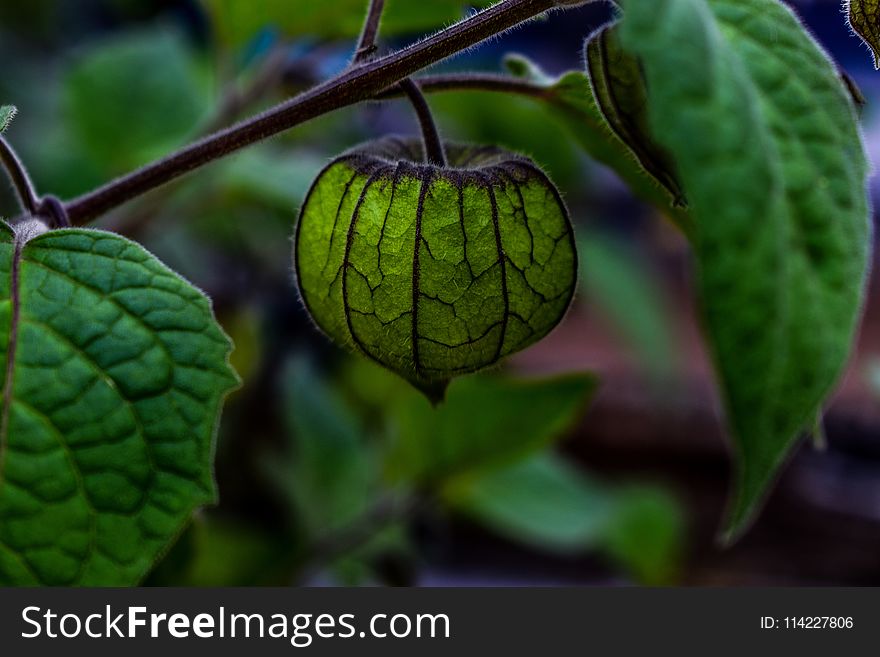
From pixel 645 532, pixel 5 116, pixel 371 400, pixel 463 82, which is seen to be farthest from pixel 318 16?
pixel 645 532

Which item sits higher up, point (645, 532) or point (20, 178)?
point (20, 178)

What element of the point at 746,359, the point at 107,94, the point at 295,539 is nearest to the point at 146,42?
the point at 107,94

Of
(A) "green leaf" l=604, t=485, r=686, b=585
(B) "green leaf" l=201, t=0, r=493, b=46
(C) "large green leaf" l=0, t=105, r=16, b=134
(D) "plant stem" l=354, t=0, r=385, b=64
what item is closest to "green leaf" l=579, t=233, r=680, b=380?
(A) "green leaf" l=604, t=485, r=686, b=585

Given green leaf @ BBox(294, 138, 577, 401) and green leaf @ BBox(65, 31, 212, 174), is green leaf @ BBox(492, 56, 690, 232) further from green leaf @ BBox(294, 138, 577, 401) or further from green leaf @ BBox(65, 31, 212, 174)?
green leaf @ BBox(65, 31, 212, 174)

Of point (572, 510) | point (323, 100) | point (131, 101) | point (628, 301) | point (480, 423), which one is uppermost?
point (323, 100)

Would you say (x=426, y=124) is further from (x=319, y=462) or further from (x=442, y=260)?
(x=319, y=462)

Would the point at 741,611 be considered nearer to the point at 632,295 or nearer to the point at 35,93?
the point at 632,295

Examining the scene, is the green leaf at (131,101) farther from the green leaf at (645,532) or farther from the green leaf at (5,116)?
the green leaf at (645,532)
